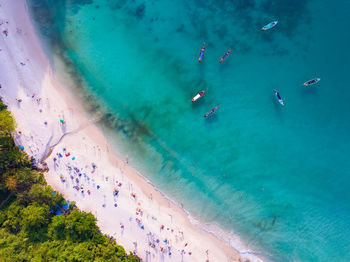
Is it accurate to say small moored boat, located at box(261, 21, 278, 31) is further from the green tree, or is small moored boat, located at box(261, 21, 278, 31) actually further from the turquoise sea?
the green tree

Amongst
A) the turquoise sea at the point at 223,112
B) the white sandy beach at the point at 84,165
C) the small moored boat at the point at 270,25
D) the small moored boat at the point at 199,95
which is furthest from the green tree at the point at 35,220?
the small moored boat at the point at 270,25

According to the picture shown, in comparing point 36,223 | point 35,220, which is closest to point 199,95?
point 35,220

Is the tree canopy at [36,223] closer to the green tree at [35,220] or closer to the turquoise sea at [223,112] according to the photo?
the green tree at [35,220]

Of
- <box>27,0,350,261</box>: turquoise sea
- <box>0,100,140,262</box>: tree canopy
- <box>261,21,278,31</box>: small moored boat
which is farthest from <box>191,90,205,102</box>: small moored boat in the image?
<box>0,100,140,262</box>: tree canopy

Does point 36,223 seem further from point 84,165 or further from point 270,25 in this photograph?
point 270,25

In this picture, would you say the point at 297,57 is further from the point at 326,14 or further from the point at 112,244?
the point at 112,244

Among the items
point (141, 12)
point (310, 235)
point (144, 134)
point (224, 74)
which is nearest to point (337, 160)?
point (310, 235)
